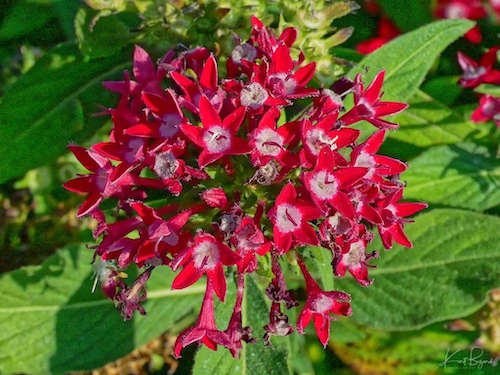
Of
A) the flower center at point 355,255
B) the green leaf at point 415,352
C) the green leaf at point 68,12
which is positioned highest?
the green leaf at point 68,12

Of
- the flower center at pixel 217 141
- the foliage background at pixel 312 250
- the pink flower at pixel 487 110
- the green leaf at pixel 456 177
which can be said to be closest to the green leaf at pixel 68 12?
the foliage background at pixel 312 250

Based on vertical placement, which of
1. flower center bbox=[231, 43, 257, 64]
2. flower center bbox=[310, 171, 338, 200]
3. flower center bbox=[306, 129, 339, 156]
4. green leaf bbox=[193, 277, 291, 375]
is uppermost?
flower center bbox=[231, 43, 257, 64]

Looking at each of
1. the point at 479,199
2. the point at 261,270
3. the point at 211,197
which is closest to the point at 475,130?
the point at 479,199

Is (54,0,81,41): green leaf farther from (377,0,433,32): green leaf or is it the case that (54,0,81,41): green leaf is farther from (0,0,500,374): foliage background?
(377,0,433,32): green leaf

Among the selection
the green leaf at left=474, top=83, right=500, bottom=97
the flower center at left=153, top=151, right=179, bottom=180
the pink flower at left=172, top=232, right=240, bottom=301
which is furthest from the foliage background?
the flower center at left=153, top=151, right=179, bottom=180

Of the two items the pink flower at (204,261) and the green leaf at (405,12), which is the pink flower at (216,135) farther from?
the green leaf at (405,12)

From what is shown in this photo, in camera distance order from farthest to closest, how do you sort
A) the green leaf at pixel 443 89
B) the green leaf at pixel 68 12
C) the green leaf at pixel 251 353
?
1. the green leaf at pixel 443 89
2. the green leaf at pixel 68 12
3. the green leaf at pixel 251 353

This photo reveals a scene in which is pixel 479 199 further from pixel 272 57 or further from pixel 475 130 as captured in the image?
pixel 272 57
